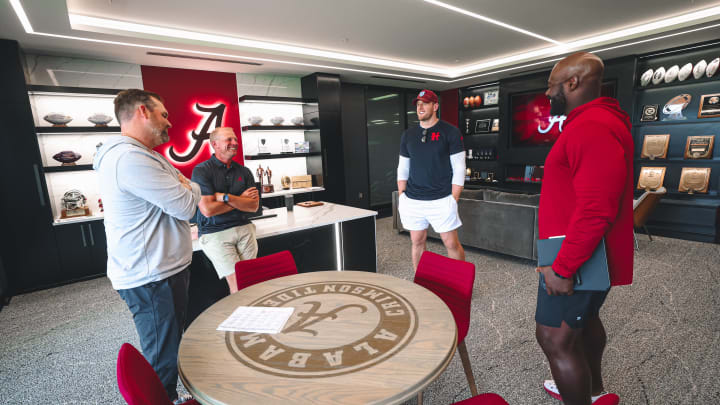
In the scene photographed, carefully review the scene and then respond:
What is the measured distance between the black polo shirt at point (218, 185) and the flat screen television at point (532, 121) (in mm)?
5709

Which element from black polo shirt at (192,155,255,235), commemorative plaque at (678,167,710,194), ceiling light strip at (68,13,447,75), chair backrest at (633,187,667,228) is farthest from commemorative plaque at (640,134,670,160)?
black polo shirt at (192,155,255,235)

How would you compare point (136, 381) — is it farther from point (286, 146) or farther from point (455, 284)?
point (286, 146)

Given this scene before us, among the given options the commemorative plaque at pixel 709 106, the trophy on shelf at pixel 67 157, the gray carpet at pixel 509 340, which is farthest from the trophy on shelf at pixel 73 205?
the commemorative plaque at pixel 709 106

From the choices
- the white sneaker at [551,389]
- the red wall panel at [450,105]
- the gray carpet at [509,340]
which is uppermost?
the red wall panel at [450,105]

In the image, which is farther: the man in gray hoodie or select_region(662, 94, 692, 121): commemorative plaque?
select_region(662, 94, 692, 121): commemorative plaque

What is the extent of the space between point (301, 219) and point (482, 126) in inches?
219

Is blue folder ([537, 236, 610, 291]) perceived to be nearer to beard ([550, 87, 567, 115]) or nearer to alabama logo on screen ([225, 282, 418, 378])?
beard ([550, 87, 567, 115])

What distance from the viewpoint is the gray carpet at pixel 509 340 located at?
→ 188cm

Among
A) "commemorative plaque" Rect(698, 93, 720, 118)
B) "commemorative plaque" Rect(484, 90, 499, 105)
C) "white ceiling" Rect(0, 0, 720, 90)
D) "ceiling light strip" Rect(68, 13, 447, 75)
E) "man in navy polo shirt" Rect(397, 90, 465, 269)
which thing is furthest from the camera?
"commemorative plaque" Rect(484, 90, 499, 105)

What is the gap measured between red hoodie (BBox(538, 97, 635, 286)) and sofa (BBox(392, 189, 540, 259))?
8.09ft

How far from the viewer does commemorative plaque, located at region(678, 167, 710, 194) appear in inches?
180

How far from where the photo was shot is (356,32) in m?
4.19

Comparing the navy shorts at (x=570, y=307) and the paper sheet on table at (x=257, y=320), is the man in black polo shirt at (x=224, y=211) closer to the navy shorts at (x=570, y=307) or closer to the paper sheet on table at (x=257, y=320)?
the paper sheet on table at (x=257, y=320)

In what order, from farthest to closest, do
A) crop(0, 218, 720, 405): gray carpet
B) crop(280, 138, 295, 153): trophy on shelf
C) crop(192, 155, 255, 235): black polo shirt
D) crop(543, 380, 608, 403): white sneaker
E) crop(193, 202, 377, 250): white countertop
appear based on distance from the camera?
1. crop(280, 138, 295, 153): trophy on shelf
2. crop(193, 202, 377, 250): white countertop
3. crop(192, 155, 255, 235): black polo shirt
4. crop(0, 218, 720, 405): gray carpet
5. crop(543, 380, 608, 403): white sneaker
